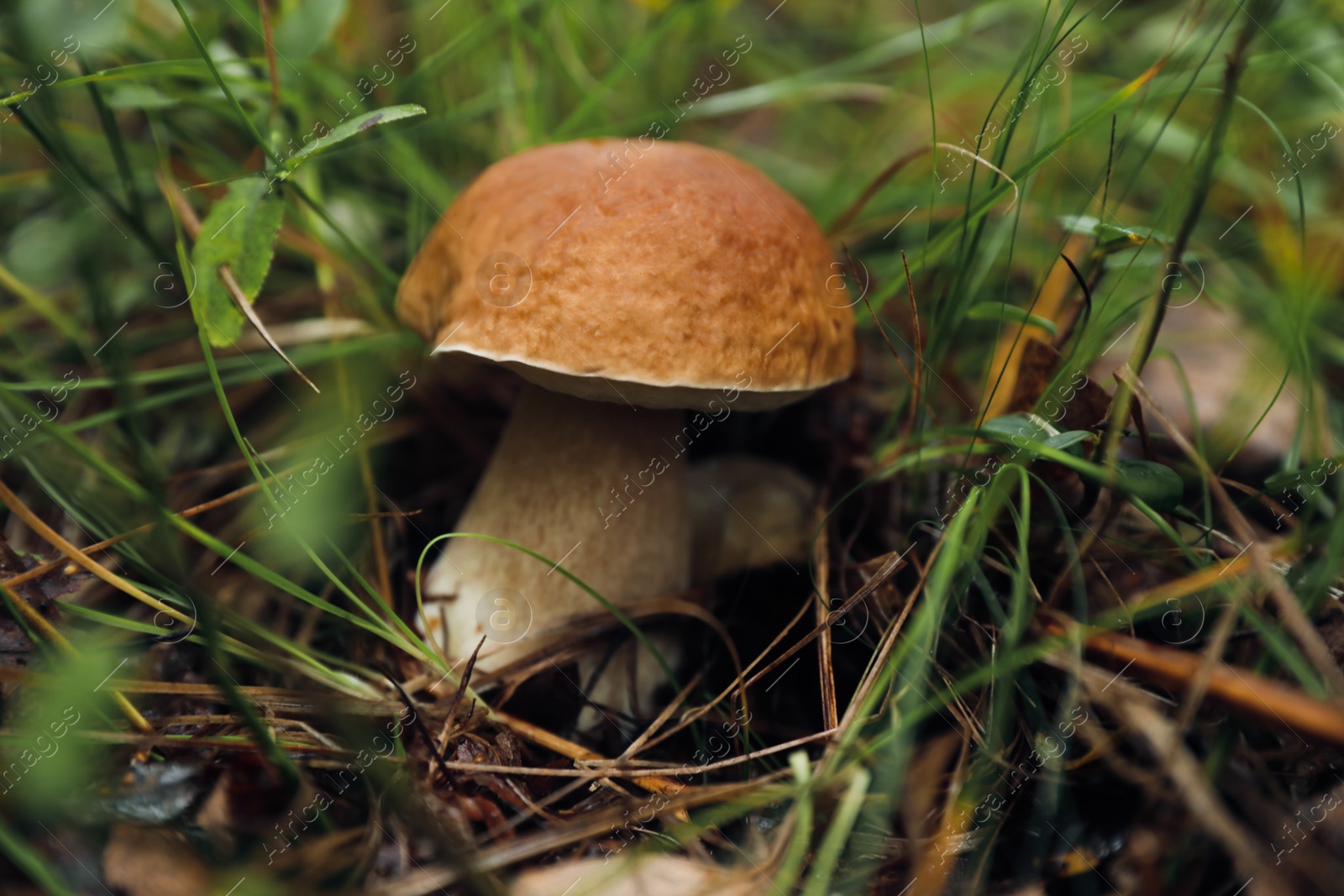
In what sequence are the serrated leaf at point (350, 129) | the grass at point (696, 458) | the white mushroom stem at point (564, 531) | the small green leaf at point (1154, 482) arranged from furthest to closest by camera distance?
the white mushroom stem at point (564, 531) < the serrated leaf at point (350, 129) < the small green leaf at point (1154, 482) < the grass at point (696, 458)

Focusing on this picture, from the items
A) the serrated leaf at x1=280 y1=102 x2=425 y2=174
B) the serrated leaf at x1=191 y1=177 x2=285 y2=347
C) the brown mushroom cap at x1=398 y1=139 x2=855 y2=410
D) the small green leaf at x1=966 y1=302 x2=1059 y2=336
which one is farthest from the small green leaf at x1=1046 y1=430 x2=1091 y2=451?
the serrated leaf at x1=191 y1=177 x2=285 y2=347

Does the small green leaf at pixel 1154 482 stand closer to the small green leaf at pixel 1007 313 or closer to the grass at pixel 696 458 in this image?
the grass at pixel 696 458

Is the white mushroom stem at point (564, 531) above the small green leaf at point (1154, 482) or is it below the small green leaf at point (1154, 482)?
above

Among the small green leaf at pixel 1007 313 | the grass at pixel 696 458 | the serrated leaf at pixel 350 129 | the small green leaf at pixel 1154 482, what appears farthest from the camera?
the small green leaf at pixel 1007 313

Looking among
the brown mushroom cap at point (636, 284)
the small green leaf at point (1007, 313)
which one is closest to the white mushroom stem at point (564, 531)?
the brown mushroom cap at point (636, 284)

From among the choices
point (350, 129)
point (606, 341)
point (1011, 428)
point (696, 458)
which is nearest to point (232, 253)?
point (350, 129)

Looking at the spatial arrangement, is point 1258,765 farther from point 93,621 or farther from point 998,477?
point 93,621

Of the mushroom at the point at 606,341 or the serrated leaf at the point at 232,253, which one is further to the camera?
the serrated leaf at the point at 232,253

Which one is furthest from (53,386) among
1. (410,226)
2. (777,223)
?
(777,223)
